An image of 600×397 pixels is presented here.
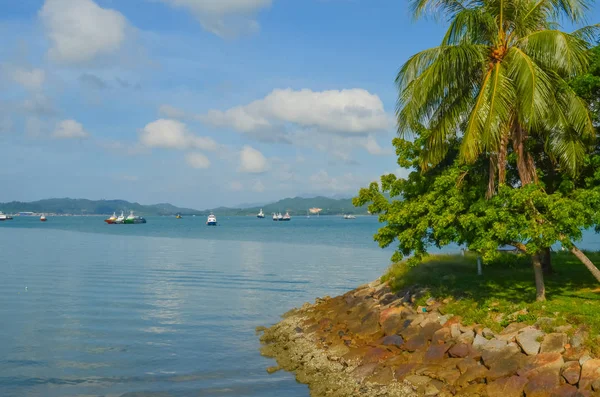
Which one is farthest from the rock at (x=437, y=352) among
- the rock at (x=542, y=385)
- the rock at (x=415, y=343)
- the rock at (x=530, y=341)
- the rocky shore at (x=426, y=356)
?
the rock at (x=542, y=385)

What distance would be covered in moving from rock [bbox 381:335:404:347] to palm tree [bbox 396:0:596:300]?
5.31 metres

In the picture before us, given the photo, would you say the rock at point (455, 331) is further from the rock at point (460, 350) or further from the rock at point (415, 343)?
the rock at point (415, 343)

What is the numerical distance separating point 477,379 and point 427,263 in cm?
1546

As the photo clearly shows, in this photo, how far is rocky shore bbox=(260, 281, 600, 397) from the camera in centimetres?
1517

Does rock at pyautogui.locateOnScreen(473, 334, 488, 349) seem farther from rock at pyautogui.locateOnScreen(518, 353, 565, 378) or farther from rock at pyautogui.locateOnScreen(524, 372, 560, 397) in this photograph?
rock at pyautogui.locateOnScreen(524, 372, 560, 397)

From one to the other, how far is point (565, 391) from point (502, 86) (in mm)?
9676

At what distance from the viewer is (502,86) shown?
1828cm

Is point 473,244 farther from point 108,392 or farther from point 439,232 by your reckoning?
point 108,392

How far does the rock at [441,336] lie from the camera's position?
62.2ft

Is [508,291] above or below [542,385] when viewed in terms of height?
above

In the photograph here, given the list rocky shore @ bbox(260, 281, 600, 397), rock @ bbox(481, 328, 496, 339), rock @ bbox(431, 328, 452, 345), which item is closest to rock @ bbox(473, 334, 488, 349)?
rocky shore @ bbox(260, 281, 600, 397)

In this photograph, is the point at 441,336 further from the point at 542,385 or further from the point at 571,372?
the point at 571,372

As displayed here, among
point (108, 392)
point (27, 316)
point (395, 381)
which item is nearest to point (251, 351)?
point (108, 392)

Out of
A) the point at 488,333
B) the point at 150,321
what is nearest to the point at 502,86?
the point at 488,333
